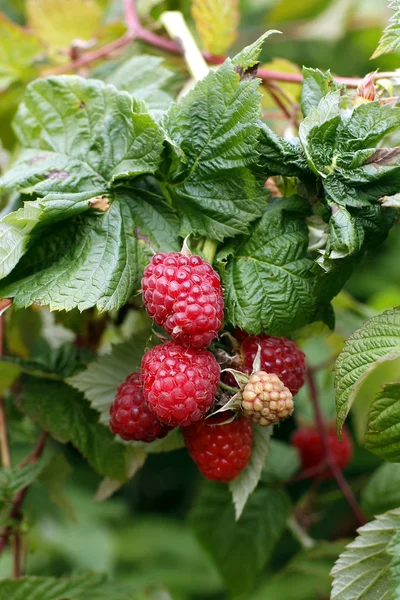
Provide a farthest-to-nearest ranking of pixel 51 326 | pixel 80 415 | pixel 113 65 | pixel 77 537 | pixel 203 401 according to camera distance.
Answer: pixel 77 537, pixel 51 326, pixel 113 65, pixel 80 415, pixel 203 401

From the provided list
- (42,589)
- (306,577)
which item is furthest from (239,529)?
(42,589)

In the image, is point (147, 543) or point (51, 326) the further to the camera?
point (147, 543)

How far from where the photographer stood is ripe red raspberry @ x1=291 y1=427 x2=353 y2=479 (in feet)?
4.13

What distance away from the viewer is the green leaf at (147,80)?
88cm

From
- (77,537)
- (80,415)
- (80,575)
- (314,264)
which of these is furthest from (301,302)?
(77,537)

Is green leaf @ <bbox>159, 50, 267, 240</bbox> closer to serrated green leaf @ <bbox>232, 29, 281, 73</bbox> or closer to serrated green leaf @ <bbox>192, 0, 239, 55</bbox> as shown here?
serrated green leaf @ <bbox>232, 29, 281, 73</bbox>

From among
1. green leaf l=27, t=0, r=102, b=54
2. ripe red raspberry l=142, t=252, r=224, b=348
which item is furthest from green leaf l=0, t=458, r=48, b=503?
green leaf l=27, t=0, r=102, b=54

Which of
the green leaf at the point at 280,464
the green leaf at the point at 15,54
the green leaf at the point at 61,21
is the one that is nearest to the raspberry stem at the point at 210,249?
the green leaf at the point at 280,464

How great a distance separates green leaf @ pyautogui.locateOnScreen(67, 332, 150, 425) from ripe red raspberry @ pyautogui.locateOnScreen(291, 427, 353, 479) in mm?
575

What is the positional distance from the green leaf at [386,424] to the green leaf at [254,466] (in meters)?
0.13

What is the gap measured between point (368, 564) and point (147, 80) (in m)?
0.68

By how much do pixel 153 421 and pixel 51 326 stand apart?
0.62m

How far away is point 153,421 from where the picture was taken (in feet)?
2.21

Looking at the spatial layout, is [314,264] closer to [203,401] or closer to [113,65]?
[203,401]
